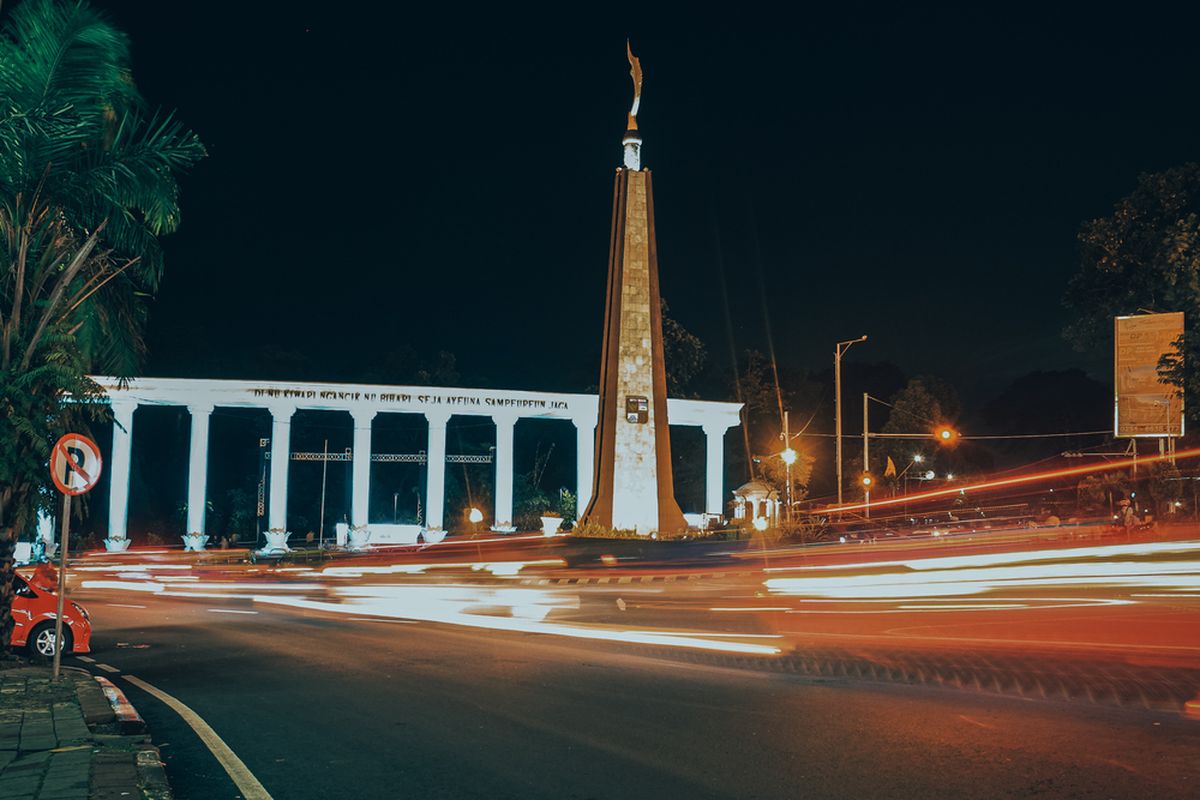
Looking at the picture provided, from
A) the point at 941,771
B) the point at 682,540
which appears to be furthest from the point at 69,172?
the point at 682,540

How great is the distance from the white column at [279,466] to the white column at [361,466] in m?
3.11

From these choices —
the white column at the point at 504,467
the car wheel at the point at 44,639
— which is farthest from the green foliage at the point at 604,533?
the car wheel at the point at 44,639

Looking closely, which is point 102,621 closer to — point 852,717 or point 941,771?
point 852,717

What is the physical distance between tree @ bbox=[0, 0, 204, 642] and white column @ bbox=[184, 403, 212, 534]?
33848mm

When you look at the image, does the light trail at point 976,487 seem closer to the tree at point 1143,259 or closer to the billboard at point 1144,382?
the tree at point 1143,259

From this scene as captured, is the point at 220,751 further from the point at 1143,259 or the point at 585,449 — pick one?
the point at 585,449

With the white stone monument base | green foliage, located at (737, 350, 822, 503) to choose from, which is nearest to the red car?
the white stone monument base

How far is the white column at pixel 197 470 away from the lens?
45906 mm

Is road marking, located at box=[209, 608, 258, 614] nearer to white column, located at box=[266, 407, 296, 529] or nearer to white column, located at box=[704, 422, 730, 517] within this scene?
white column, located at box=[266, 407, 296, 529]

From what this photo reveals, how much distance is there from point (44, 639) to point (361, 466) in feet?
116

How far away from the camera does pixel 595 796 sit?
6137mm

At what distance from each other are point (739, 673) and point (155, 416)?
62.0 metres

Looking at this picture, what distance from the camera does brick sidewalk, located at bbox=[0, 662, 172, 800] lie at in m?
6.13

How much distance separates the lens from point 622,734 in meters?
7.90
